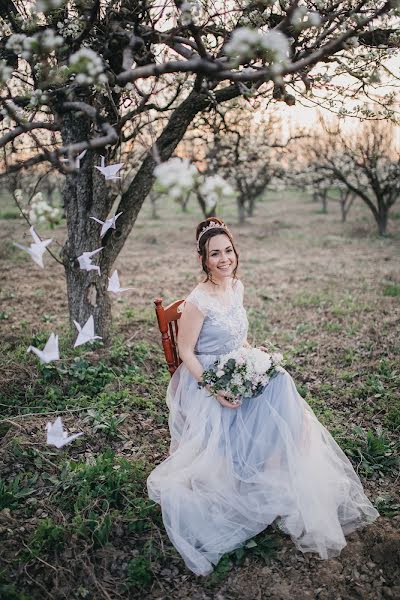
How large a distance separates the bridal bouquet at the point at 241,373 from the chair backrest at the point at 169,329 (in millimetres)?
531

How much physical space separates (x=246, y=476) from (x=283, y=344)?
3257 millimetres

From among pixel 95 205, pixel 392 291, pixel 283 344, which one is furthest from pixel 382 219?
pixel 95 205

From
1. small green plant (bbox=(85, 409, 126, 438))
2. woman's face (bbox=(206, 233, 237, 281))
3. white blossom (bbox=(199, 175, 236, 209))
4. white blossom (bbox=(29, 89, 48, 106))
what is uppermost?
white blossom (bbox=(29, 89, 48, 106))

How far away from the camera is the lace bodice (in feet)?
11.0

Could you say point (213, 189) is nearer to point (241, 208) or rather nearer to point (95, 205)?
point (95, 205)

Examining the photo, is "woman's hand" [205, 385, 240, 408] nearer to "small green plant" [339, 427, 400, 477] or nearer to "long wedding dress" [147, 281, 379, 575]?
"long wedding dress" [147, 281, 379, 575]

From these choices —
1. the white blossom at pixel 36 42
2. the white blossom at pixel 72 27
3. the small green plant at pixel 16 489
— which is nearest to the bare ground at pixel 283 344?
the small green plant at pixel 16 489

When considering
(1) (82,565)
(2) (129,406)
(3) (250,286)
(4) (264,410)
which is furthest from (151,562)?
(3) (250,286)

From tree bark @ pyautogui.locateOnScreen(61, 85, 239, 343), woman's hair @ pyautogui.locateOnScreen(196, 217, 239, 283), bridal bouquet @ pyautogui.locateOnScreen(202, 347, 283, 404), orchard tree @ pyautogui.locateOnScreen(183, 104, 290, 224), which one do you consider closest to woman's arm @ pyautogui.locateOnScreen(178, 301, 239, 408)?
bridal bouquet @ pyautogui.locateOnScreen(202, 347, 283, 404)

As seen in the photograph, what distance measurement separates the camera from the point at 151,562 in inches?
106

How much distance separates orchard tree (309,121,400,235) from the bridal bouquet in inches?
510

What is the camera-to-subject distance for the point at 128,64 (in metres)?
2.44

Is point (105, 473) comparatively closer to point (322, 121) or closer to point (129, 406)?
point (129, 406)

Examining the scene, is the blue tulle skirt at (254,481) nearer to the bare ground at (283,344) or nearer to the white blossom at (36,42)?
the bare ground at (283,344)
